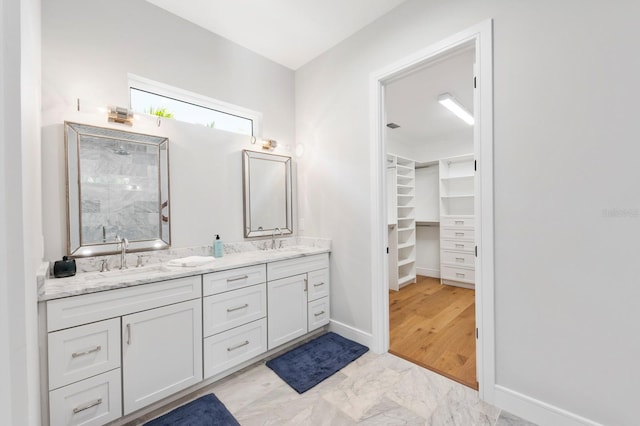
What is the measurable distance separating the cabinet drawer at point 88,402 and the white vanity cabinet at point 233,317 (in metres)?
0.52

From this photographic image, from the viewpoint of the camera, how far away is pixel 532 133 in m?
1.58

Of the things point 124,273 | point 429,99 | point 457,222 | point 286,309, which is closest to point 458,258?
point 457,222

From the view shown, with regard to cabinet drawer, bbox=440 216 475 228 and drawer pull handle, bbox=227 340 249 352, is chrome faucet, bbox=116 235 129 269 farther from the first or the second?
cabinet drawer, bbox=440 216 475 228

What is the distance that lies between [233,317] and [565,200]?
2.30m

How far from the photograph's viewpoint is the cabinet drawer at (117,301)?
138 cm

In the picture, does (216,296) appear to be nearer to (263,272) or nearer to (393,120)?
(263,272)

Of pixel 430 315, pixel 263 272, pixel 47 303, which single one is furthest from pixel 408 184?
pixel 47 303

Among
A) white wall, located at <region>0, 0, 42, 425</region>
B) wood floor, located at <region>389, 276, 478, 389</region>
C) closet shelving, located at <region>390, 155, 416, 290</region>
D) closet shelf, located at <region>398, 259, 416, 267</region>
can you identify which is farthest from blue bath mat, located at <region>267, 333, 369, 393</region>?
closet shelving, located at <region>390, 155, 416, 290</region>

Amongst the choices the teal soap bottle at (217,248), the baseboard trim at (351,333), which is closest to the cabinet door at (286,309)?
the baseboard trim at (351,333)

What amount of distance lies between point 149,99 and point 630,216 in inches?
130

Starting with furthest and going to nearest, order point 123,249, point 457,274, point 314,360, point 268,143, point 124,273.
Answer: point 457,274, point 268,143, point 314,360, point 123,249, point 124,273

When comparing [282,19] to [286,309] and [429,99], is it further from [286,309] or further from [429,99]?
[286,309]

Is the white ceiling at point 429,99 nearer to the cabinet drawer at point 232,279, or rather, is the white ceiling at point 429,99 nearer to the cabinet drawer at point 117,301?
the cabinet drawer at point 232,279

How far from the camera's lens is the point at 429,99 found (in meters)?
3.55
